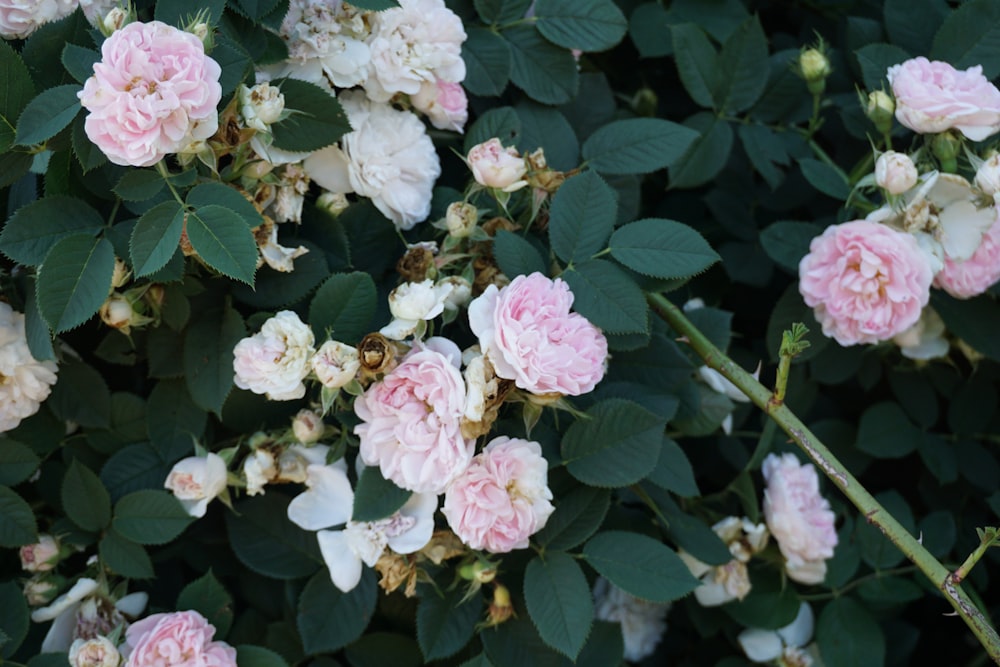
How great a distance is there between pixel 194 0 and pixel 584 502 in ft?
2.46

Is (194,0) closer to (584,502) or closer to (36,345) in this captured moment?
(36,345)

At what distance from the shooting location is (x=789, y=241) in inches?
55.7

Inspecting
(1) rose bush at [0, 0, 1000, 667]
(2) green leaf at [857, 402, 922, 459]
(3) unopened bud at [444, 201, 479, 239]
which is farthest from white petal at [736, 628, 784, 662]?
(3) unopened bud at [444, 201, 479, 239]

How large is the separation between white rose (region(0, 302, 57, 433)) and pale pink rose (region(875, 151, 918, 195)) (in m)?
1.07

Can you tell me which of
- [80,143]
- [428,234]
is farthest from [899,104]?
[80,143]

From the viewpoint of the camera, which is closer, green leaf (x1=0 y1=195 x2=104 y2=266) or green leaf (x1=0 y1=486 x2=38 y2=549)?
green leaf (x1=0 y1=195 x2=104 y2=266)

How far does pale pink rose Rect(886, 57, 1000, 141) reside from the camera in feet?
4.07

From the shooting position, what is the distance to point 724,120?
152 cm

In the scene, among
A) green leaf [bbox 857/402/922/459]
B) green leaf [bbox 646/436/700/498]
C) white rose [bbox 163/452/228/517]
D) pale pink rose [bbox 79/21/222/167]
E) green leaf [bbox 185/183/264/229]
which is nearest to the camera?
pale pink rose [bbox 79/21/222/167]

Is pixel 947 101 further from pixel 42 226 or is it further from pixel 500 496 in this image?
pixel 42 226

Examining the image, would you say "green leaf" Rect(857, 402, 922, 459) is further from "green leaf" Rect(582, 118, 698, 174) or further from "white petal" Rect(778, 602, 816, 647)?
"green leaf" Rect(582, 118, 698, 174)

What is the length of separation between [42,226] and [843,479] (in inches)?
37.9

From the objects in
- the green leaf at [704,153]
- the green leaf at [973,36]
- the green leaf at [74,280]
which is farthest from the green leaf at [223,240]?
the green leaf at [973,36]

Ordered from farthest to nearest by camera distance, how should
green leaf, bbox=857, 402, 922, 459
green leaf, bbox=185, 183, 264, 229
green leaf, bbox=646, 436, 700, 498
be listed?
green leaf, bbox=857, 402, 922, 459
green leaf, bbox=646, 436, 700, 498
green leaf, bbox=185, 183, 264, 229
